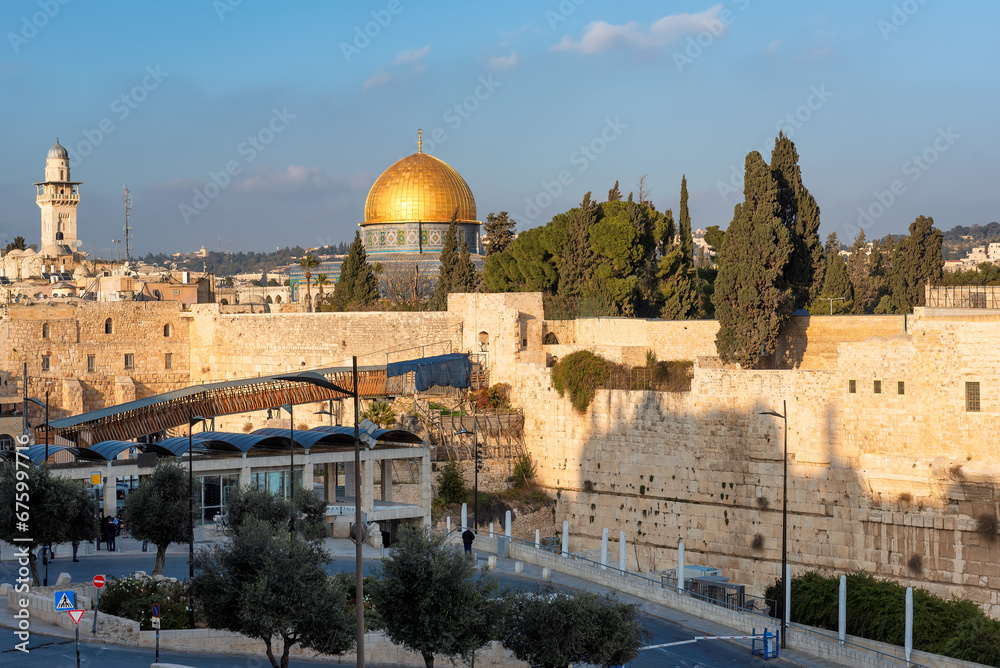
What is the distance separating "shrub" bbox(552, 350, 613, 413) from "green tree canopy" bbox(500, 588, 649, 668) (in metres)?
15.2

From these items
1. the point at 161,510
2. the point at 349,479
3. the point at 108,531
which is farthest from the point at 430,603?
the point at 349,479

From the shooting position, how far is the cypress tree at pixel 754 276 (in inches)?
1057

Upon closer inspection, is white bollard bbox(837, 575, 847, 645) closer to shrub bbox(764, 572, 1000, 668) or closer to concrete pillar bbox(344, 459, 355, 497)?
shrub bbox(764, 572, 1000, 668)

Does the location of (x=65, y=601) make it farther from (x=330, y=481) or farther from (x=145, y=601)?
(x=330, y=481)

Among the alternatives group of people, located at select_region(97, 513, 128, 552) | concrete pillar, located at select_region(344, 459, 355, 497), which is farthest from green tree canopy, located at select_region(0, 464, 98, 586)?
concrete pillar, located at select_region(344, 459, 355, 497)

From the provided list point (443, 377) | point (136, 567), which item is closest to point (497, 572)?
point (136, 567)

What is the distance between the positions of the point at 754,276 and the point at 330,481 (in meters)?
10.5

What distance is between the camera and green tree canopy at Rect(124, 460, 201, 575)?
1802 centimetres

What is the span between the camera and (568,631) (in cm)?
1378

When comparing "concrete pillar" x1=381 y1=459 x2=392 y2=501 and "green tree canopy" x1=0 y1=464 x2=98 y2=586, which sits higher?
"green tree canopy" x1=0 y1=464 x2=98 y2=586

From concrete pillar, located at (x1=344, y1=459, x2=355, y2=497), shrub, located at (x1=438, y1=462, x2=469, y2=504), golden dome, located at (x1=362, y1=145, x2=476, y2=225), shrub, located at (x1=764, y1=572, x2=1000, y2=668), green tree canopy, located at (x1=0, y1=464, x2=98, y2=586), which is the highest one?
golden dome, located at (x1=362, y1=145, x2=476, y2=225)

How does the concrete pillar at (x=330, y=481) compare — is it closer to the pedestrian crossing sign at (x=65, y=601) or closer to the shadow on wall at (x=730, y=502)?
the shadow on wall at (x=730, y=502)

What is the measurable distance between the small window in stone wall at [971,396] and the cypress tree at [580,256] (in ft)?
44.5

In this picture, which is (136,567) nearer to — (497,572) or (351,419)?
(497,572)
